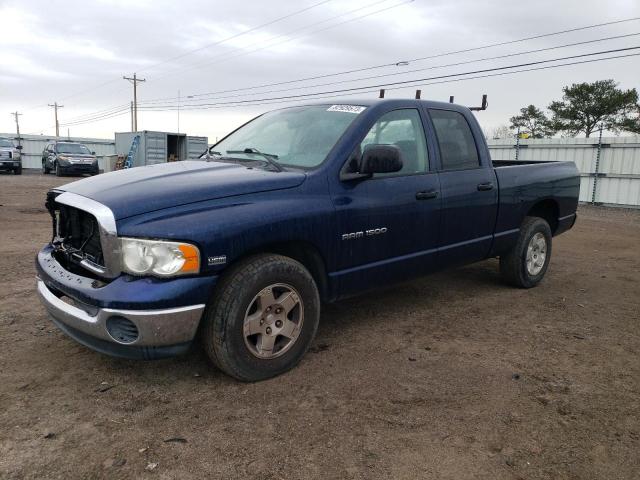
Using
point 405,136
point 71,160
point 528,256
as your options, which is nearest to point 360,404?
point 405,136

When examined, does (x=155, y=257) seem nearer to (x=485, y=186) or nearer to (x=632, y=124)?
(x=485, y=186)

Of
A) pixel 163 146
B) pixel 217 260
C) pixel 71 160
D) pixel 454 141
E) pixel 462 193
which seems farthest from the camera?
pixel 163 146

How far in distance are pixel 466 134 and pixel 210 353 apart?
9.93ft

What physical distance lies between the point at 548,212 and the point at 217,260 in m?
4.32

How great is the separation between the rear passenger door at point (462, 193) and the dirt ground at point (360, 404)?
0.63 metres

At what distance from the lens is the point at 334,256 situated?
135 inches

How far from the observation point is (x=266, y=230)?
2992 millimetres

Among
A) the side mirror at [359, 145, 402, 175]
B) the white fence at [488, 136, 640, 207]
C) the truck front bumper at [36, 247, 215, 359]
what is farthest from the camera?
the white fence at [488, 136, 640, 207]

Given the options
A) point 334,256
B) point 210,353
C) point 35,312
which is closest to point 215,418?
point 210,353

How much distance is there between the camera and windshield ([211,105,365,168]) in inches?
142

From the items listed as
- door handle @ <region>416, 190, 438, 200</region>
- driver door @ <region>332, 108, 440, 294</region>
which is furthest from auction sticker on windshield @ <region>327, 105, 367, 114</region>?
door handle @ <region>416, 190, 438, 200</region>

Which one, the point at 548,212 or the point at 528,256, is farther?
the point at 548,212

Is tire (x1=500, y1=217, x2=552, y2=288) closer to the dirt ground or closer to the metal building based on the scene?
the dirt ground

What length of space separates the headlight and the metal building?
2465 centimetres
